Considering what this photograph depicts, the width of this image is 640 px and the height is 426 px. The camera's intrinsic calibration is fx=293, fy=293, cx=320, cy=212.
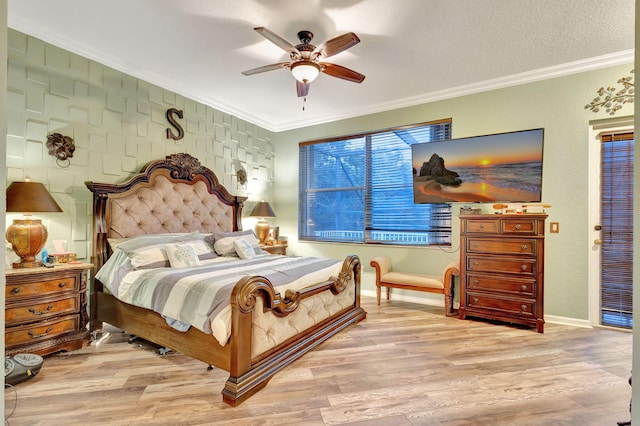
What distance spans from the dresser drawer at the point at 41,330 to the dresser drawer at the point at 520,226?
13.5 feet

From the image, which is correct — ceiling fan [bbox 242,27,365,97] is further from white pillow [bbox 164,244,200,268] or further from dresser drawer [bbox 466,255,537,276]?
dresser drawer [bbox 466,255,537,276]

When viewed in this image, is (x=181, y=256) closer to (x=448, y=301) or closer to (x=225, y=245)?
(x=225, y=245)

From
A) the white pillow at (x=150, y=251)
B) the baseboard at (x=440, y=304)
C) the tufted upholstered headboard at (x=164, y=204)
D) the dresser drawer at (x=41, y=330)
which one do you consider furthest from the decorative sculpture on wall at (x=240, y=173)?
the dresser drawer at (x=41, y=330)

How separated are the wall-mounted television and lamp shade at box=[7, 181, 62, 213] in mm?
3824

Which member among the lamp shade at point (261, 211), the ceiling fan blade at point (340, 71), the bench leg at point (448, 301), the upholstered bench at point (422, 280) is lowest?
the bench leg at point (448, 301)

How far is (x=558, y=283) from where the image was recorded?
3.24 m

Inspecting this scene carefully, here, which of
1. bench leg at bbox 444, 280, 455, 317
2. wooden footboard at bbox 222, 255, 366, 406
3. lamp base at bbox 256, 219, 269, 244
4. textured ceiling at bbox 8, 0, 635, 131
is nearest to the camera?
wooden footboard at bbox 222, 255, 366, 406

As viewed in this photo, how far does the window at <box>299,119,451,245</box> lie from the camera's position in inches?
159

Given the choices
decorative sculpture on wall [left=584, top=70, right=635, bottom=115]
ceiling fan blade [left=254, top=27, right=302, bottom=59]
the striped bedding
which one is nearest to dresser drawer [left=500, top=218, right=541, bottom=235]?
decorative sculpture on wall [left=584, top=70, right=635, bottom=115]

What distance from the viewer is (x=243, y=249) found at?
3357 millimetres

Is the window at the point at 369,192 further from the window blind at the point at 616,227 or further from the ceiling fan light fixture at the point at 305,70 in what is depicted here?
the ceiling fan light fixture at the point at 305,70

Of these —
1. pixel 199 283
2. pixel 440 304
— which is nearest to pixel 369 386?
pixel 199 283

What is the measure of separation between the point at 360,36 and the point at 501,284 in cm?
288

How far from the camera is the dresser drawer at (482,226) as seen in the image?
3.12 m
